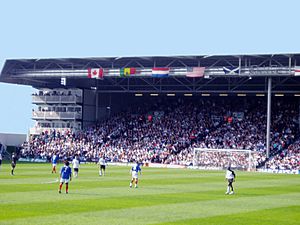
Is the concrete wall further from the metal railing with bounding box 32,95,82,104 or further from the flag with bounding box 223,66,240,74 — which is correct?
the flag with bounding box 223,66,240,74

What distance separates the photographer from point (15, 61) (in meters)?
82.8

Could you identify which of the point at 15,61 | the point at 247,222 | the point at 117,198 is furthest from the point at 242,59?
the point at 247,222

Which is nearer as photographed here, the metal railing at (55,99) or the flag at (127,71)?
the flag at (127,71)

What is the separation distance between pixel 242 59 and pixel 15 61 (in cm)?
2767

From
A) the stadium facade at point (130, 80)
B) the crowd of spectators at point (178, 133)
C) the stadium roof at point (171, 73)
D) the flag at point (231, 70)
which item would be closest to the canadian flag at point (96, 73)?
the stadium facade at point (130, 80)

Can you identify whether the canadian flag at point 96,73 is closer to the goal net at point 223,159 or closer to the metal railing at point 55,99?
the metal railing at point 55,99

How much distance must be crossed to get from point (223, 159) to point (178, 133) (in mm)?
10485

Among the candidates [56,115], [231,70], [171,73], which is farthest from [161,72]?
[56,115]

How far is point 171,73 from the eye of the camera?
253 ft

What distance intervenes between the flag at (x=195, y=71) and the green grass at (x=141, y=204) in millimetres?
33336

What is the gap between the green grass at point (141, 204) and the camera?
964 inches

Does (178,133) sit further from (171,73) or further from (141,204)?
(141,204)

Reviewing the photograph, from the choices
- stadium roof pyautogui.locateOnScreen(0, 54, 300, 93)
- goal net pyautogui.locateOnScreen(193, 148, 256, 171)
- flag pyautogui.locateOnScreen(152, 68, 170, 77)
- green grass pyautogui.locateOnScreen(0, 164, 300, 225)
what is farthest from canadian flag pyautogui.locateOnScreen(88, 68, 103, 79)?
green grass pyautogui.locateOnScreen(0, 164, 300, 225)

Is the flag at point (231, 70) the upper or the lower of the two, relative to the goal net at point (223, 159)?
upper
